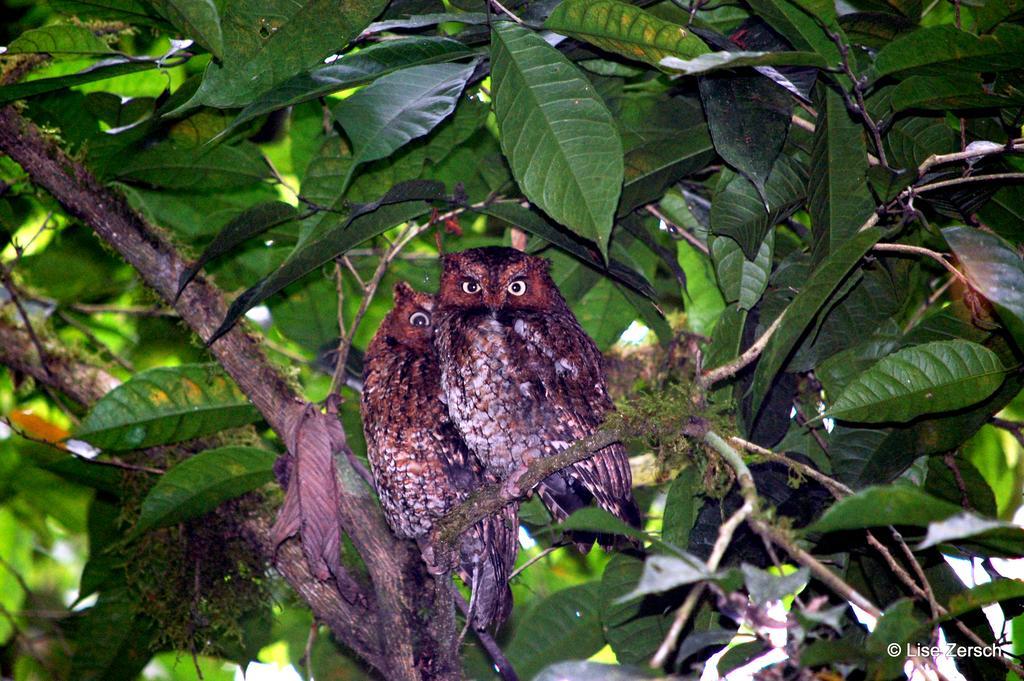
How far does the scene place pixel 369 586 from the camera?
2840mm

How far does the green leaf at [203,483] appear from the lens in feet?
8.80

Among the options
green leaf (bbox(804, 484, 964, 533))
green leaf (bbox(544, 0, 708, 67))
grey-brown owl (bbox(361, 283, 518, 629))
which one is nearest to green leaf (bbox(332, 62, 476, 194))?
green leaf (bbox(544, 0, 708, 67))

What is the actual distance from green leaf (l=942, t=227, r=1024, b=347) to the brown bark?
5.33 ft

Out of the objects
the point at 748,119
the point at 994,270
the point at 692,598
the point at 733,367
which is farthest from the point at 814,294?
the point at 692,598

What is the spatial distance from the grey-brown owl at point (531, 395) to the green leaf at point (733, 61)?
4.28 ft

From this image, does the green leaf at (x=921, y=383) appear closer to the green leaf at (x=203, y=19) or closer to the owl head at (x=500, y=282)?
the owl head at (x=500, y=282)

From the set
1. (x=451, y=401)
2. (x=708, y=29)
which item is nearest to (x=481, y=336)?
(x=451, y=401)

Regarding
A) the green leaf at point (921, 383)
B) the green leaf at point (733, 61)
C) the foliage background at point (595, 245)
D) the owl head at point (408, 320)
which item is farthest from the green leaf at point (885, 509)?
the owl head at point (408, 320)

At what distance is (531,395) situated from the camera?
9.26 feet

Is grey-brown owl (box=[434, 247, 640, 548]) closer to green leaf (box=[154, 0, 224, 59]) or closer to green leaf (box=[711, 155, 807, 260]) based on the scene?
green leaf (box=[711, 155, 807, 260])

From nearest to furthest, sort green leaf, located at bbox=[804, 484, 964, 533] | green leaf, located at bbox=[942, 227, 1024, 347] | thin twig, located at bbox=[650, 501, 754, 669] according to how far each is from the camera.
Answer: thin twig, located at bbox=[650, 501, 754, 669] → green leaf, located at bbox=[804, 484, 964, 533] → green leaf, located at bbox=[942, 227, 1024, 347]

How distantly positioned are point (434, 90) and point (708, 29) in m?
0.70

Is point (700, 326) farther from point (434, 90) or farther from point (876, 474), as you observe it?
point (434, 90)

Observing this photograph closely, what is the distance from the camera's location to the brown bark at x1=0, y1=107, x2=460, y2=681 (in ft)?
8.63
